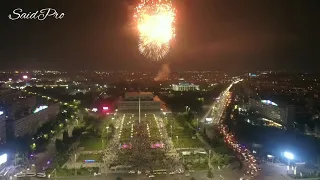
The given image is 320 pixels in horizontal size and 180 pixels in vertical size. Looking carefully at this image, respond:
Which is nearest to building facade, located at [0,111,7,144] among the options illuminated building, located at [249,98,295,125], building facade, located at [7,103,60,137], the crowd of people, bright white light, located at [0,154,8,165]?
building facade, located at [7,103,60,137]

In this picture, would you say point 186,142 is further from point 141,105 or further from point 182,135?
point 141,105

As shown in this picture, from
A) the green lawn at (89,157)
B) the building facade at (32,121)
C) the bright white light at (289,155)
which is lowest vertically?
the green lawn at (89,157)

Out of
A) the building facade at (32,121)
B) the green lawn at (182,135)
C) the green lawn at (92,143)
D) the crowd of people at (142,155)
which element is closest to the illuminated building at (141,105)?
the building facade at (32,121)

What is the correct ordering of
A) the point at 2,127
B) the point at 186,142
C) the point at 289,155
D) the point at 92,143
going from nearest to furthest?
the point at 289,155
the point at 2,127
the point at 186,142
the point at 92,143

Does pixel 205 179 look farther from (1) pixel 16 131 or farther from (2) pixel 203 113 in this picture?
(2) pixel 203 113

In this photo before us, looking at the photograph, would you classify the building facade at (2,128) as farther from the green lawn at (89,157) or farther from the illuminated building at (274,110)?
the illuminated building at (274,110)

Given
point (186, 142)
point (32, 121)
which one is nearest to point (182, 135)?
point (186, 142)

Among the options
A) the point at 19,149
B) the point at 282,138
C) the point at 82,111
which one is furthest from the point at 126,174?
the point at 82,111
